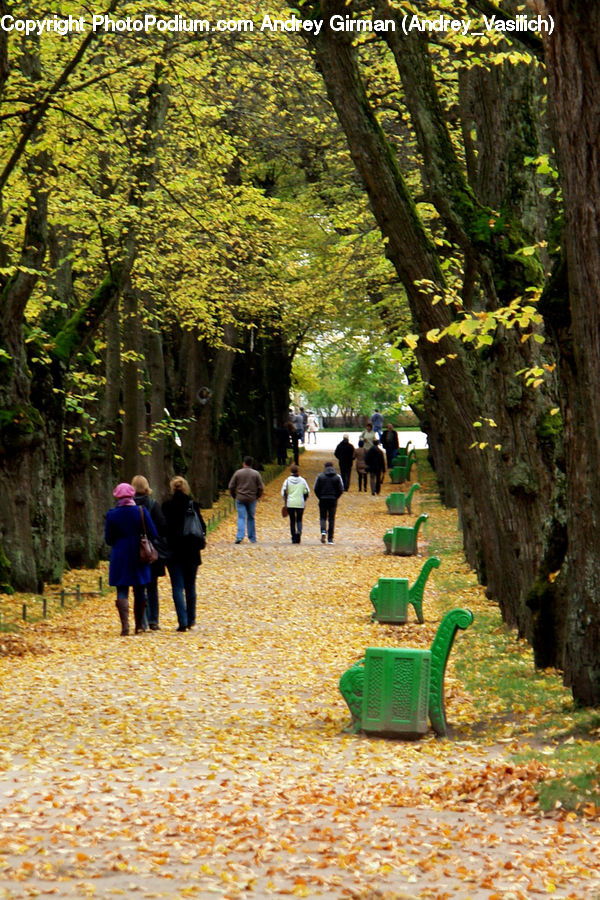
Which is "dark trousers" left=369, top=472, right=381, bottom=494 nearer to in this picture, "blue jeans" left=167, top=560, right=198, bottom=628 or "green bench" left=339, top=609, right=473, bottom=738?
"blue jeans" left=167, top=560, right=198, bottom=628

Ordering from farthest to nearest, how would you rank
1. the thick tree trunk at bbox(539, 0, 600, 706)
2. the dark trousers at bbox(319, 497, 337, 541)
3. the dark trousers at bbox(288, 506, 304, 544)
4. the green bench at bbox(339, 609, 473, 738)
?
the dark trousers at bbox(288, 506, 304, 544) → the dark trousers at bbox(319, 497, 337, 541) → the green bench at bbox(339, 609, 473, 738) → the thick tree trunk at bbox(539, 0, 600, 706)

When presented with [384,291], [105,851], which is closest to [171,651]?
[105,851]

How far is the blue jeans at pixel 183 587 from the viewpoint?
16656mm

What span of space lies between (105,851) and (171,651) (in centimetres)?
872

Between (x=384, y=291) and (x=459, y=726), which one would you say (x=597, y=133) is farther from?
(x=384, y=291)

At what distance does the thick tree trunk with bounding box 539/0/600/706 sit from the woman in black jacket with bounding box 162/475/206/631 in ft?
23.8

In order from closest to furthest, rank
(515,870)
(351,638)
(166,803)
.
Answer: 1. (515,870)
2. (166,803)
3. (351,638)

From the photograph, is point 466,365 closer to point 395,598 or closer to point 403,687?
point 395,598

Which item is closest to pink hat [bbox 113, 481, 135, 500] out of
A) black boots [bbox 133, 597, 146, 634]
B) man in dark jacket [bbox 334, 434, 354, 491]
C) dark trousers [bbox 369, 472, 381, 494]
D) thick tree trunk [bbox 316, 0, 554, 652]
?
black boots [bbox 133, 597, 146, 634]

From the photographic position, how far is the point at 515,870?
6.10 m

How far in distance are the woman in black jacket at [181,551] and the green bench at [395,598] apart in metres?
2.45

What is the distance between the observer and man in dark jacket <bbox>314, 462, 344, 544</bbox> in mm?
29875

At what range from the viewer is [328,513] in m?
31.2

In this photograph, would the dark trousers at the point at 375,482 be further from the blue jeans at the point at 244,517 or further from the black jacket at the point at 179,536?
the black jacket at the point at 179,536
